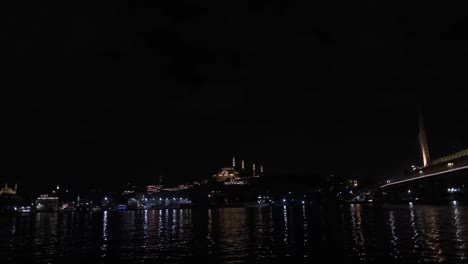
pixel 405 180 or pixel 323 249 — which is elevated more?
pixel 405 180

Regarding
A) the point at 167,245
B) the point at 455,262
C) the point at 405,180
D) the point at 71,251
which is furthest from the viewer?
the point at 405,180

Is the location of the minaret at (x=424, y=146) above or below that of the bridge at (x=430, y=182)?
above

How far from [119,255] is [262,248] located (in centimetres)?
1023

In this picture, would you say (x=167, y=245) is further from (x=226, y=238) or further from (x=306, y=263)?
(x=306, y=263)

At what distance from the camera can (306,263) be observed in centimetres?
2750

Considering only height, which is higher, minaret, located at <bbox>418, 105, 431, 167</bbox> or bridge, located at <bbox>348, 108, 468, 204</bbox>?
minaret, located at <bbox>418, 105, 431, 167</bbox>

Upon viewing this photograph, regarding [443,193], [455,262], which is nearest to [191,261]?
[455,262]

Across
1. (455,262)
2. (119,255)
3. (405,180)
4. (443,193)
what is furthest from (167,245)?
(443,193)

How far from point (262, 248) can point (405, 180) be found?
79859 mm

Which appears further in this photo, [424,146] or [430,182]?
[424,146]

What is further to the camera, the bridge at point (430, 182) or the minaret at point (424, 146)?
the minaret at point (424, 146)

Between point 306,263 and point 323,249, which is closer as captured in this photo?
point 306,263

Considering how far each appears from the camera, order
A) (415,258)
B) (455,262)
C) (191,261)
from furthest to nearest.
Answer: (191,261) → (415,258) → (455,262)

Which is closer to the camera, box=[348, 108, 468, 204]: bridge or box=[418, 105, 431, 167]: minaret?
box=[348, 108, 468, 204]: bridge
